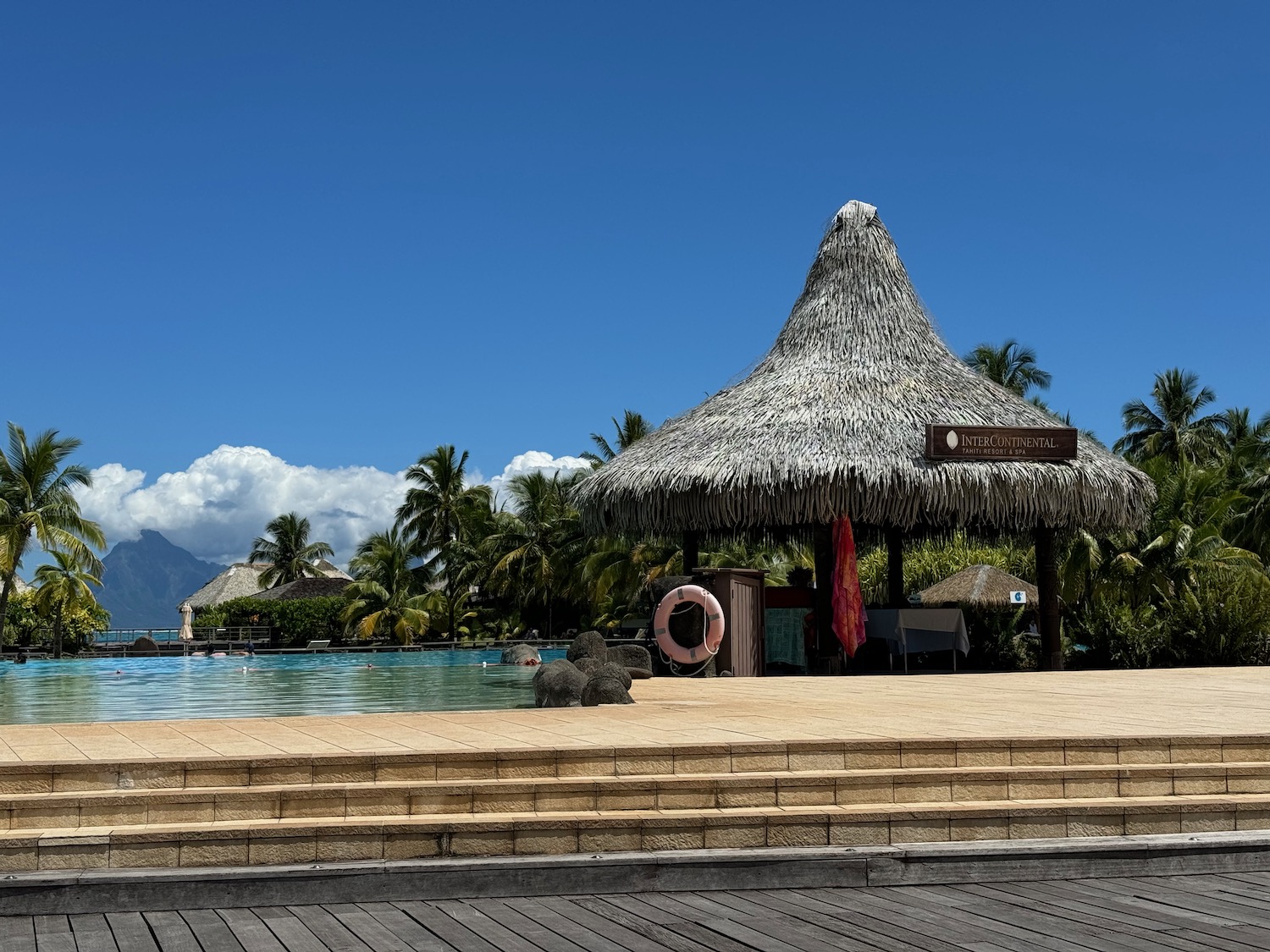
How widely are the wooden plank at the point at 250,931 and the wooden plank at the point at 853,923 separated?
67.6 inches

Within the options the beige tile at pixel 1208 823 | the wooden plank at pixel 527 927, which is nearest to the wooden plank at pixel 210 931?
the wooden plank at pixel 527 927

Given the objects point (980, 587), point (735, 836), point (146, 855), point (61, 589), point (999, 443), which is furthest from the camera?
point (61, 589)

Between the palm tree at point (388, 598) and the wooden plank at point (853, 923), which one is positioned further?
the palm tree at point (388, 598)

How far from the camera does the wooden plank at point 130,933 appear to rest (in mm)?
3975

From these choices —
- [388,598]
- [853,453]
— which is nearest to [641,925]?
[853,453]

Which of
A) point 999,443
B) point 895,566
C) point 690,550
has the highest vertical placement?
point 999,443

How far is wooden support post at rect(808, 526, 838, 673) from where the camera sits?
531 inches

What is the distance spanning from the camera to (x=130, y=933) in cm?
415

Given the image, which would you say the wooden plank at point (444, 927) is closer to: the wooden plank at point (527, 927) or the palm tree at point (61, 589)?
the wooden plank at point (527, 927)

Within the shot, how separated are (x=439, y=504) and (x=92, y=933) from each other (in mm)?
35210

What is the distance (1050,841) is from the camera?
5.09 m

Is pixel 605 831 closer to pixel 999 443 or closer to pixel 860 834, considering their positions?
pixel 860 834

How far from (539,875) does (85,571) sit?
89.4 feet

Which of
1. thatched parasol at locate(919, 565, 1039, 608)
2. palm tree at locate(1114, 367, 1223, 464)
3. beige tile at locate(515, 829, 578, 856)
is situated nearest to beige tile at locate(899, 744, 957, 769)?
beige tile at locate(515, 829, 578, 856)
